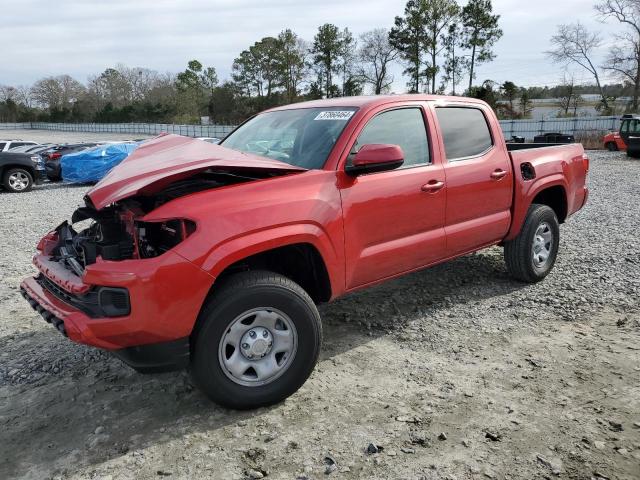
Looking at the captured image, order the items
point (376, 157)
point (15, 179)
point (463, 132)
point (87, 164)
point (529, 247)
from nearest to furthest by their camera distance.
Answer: point (376, 157) < point (463, 132) < point (529, 247) < point (15, 179) < point (87, 164)

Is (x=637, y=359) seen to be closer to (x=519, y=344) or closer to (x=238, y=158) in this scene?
(x=519, y=344)

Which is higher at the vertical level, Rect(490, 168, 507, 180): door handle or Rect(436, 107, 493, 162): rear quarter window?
Rect(436, 107, 493, 162): rear quarter window

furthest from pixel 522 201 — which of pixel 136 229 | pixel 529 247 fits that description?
pixel 136 229

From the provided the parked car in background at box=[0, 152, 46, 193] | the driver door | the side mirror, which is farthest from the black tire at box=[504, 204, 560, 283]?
the parked car in background at box=[0, 152, 46, 193]

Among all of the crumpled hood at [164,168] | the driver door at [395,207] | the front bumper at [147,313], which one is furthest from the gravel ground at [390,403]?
the crumpled hood at [164,168]

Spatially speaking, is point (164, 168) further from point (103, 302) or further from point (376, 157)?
point (376, 157)

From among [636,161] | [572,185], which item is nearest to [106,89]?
[636,161]

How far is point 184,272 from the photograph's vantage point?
279 cm

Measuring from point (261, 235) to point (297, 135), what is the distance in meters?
1.21

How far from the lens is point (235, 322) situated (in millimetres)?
2994

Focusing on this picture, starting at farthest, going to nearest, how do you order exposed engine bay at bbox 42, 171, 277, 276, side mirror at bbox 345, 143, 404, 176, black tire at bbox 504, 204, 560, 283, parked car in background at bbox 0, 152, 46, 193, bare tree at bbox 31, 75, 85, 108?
bare tree at bbox 31, 75, 85, 108 < parked car in background at bbox 0, 152, 46, 193 < black tire at bbox 504, 204, 560, 283 < side mirror at bbox 345, 143, 404, 176 < exposed engine bay at bbox 42, 171, 277, 276

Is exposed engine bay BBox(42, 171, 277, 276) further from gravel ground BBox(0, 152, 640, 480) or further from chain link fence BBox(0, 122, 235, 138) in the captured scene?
chain link fence BBox(0, 122, 235, 138)

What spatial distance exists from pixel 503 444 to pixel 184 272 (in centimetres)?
196

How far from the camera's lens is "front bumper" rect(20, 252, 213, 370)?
2.73 meters
